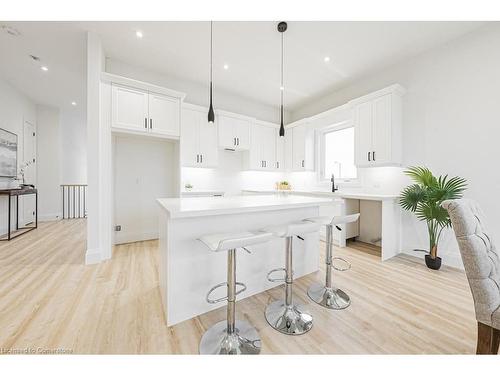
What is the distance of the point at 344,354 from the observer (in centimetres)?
136

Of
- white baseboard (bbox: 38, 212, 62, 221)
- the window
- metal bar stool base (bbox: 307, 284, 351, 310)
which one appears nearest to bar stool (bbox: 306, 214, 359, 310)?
metal bar stool base (bbox: 307, 284, 351, 310)

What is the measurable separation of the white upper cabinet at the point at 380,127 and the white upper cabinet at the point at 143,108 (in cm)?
313

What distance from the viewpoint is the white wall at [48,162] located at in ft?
18.0

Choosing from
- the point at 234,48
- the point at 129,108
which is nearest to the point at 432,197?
the point at 234,48

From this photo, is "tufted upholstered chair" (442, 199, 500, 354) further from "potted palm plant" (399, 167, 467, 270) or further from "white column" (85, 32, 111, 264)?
"white column" (85, 32, 111, 264)

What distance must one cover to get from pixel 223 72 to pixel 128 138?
2067mm

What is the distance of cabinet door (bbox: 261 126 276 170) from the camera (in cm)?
502

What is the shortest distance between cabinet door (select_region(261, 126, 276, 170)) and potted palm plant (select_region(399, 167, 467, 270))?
2.86 meters

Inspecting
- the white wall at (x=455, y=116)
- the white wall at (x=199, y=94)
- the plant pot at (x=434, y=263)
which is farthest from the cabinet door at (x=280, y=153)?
the plant pot at (x=434, y=263)

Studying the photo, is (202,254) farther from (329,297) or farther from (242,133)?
(242,133)

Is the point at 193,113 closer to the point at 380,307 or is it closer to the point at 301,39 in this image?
the point at 301,39

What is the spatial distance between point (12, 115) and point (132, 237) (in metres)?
3.82

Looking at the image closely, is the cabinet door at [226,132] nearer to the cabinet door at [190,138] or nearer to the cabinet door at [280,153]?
the cabinet door at [190,138]
